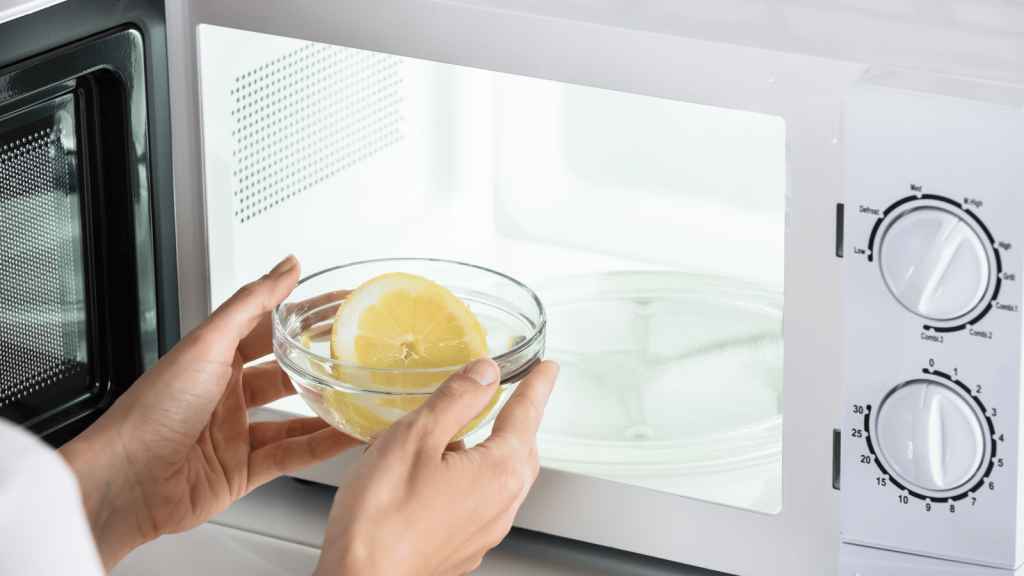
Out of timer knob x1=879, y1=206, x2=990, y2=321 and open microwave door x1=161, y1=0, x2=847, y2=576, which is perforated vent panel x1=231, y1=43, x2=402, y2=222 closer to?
open microwave door x1=161, y1=0, x2=847, y2=576

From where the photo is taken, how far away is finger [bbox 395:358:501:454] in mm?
584

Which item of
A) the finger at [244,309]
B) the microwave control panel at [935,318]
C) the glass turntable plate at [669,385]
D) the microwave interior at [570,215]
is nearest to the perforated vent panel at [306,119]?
the microwave interior at [570,215]

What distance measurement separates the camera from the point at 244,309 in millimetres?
721

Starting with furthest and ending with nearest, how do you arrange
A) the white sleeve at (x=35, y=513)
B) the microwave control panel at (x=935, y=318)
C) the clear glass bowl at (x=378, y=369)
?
the clear glass bowl at (x=378, y=369) < the microwave control panel at (x=935, y=318) < the white sleeve at (x=35, y=513)

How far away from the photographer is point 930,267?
55 centimetres

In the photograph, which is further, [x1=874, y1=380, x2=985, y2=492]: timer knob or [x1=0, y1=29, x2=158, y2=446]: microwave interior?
[x1=0, y1=29, x2=158, y2=446]: microwave interior

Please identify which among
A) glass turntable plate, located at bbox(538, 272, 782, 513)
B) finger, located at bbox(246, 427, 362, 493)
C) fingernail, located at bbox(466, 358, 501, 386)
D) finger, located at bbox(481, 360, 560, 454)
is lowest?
finger, located at bbox(246, 427, 362, 493)

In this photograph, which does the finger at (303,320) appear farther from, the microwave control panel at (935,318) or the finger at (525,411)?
the microwave control panel at (935,318)

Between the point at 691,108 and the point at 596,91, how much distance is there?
0.11 metres

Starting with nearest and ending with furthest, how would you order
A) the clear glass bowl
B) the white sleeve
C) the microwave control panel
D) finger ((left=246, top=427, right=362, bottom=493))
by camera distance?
the white sleeve < the microwave control panel < the clear glass bowl < finger ((left=246, top=427, right=362, bottom=493))

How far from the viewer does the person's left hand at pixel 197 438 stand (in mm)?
704

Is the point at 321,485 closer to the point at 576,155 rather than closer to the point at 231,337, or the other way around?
the point at 231,337

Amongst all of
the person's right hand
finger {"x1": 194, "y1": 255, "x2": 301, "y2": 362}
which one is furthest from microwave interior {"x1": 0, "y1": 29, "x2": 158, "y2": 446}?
the person's right hand

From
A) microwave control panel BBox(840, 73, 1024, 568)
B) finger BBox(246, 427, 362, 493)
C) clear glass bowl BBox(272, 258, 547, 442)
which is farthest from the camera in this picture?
finger BBox(246, 427, 362, 493)
